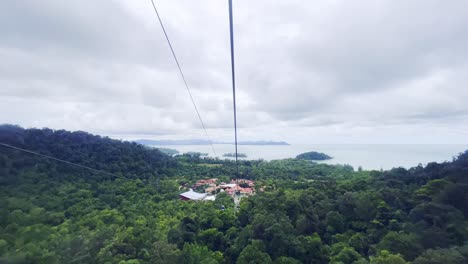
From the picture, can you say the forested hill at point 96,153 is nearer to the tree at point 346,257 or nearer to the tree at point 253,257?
the tree at point 253,257

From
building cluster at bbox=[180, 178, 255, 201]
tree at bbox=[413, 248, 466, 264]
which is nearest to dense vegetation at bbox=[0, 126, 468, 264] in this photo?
tree at bbox=[413, 248, 466, 264]

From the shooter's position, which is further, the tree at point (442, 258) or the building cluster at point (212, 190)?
the building cluster at point (212, 190)

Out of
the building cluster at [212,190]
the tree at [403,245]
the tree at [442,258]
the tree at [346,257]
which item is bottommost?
the building cluster at [212,190]

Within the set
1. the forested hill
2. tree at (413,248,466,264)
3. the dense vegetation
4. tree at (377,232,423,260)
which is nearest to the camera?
tree at (413,248,466,264)

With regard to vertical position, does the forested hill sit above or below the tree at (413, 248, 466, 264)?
above

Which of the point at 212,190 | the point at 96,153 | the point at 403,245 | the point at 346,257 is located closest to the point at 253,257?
the point at 346,257

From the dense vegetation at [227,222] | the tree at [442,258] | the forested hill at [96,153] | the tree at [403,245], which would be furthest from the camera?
the forested hill at [96,153]

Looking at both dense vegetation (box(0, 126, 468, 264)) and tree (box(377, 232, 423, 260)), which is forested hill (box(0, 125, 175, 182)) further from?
tree (box(377, 232, 423, 260))

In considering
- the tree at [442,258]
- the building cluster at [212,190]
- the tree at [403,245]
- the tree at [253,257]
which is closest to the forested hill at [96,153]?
the building cluster at [212,190]

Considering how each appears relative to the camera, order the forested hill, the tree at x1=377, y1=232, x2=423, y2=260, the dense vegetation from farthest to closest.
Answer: the forested hill → the tree at x1=377, y1=232, x2=423, y2=260 → the dense vegetation

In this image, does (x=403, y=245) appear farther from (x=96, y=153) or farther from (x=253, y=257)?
(x=96, y=153)
